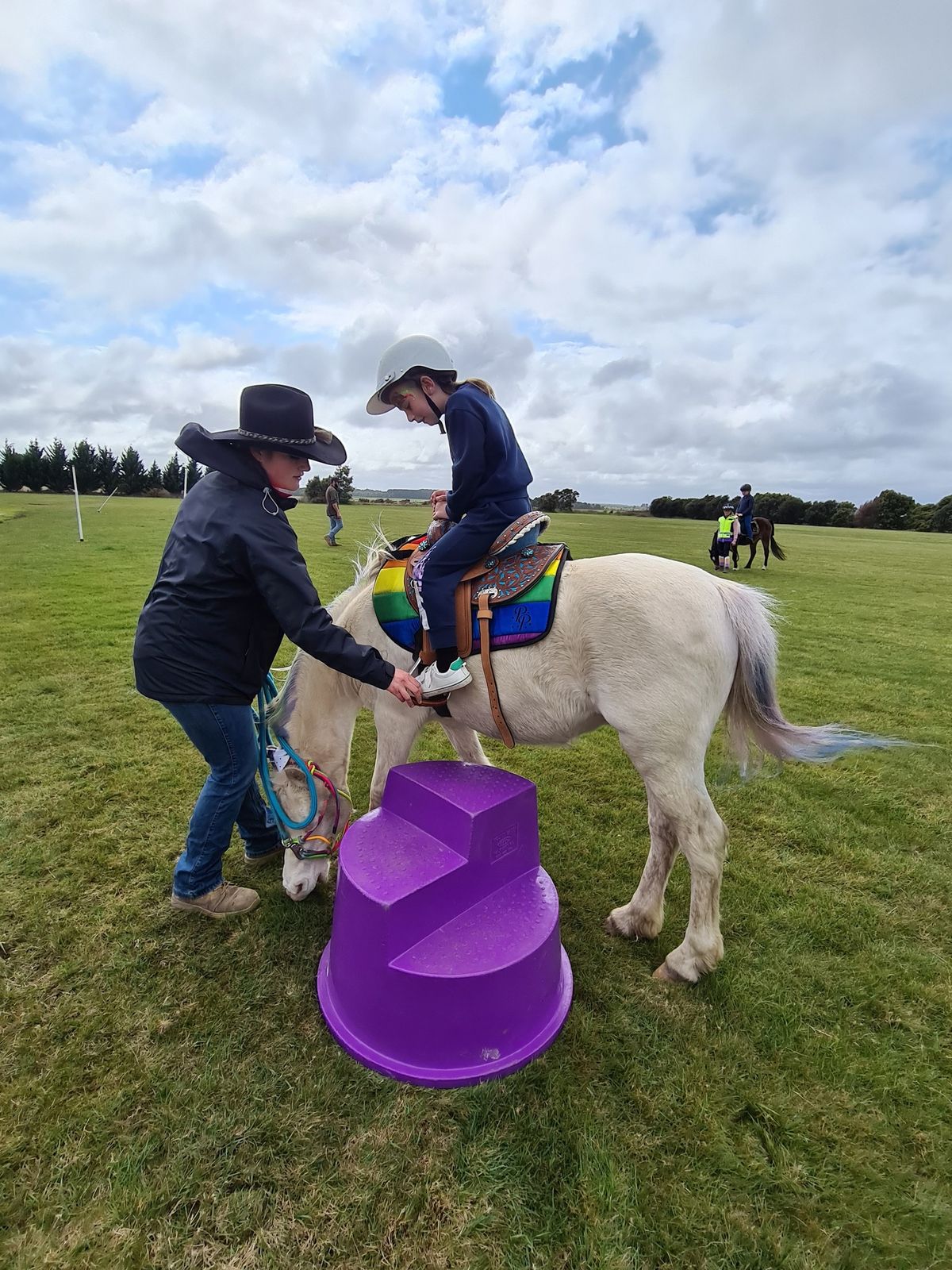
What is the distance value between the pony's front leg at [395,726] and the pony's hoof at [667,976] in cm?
156

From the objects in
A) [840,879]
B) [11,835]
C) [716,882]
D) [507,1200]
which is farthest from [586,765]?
[11,835]

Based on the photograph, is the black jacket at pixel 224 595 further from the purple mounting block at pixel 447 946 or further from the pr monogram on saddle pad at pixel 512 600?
the purple mounting block at pixel 447 946

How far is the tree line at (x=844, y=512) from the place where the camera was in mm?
52625

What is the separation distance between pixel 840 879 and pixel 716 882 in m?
1.33

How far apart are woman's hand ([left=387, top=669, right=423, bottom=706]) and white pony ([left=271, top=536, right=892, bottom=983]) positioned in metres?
0.31

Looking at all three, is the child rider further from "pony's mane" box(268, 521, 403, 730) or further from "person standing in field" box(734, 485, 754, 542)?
"person standing in field" box(734, 485, 754, 542)

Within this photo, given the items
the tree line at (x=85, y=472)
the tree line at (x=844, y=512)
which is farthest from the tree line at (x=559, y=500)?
the tree line at (x=85, y=472)

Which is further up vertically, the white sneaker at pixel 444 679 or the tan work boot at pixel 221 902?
the white sneaker at pixel 444 679

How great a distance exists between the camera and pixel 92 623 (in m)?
8.28

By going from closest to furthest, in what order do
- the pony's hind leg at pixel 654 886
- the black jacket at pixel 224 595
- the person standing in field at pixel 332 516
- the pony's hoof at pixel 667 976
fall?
1. the black jacket at pixel 224 595
2. the pony's hoof at pixel 667 976
3. the pony's hind leg at pixel 654 886
4. the person standing in field at pixel 332 516

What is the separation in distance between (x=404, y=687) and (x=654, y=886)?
1.57 m

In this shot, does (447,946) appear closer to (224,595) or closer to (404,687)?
(404,687)

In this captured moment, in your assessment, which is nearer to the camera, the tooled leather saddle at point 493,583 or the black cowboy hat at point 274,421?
the black cowboy hat at point 274,421

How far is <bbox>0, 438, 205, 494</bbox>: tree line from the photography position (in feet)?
192
